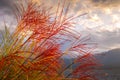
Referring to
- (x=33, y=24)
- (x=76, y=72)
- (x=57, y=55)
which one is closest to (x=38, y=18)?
(x=33, y=24)

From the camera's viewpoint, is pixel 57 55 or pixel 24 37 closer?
pixel 57 55

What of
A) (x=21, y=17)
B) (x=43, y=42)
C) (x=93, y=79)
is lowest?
(x=93, y=79)

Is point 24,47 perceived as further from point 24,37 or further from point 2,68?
point 2,68

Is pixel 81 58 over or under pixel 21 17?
under

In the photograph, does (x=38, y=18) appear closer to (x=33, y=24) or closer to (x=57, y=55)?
(x=33, y=24)

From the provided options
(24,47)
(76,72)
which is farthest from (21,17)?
(76,72)

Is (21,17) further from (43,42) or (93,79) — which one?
(93,79)

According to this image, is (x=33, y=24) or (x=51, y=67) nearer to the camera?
(x=33, y=24)

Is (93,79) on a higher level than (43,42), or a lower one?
lower
